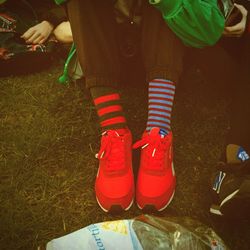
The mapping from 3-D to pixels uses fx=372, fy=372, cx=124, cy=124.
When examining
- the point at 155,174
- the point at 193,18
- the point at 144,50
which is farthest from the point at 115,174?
the point at 193,18

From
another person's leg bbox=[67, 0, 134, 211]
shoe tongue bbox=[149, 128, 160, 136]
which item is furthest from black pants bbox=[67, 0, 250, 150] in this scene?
shoe tongue bbox=[149, 128, 160, 136]

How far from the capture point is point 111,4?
1372 millimetres

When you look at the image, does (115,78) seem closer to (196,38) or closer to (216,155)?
(196,38)

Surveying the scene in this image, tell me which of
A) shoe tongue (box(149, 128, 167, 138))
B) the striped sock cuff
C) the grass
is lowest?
the grass

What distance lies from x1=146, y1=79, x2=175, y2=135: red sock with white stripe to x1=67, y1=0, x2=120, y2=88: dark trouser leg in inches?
6.2

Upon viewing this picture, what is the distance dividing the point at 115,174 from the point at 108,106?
0.83 feet

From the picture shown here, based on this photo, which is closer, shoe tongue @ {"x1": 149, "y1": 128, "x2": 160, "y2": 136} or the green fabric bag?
the green fabric bag

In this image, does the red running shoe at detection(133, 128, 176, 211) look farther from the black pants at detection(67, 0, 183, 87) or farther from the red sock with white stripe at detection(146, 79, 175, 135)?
the black pants at detection(67, 0, 183, 87)

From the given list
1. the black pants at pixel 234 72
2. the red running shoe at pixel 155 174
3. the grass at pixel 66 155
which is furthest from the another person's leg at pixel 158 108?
the black pants at pixel 234 72

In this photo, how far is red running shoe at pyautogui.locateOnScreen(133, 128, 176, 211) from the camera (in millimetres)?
1330

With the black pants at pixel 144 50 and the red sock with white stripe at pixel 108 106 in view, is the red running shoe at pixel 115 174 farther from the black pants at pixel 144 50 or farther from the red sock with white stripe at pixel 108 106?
the black pants at pixel 144 50

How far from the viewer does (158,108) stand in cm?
135

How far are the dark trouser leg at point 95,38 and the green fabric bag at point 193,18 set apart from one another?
26 centimetres

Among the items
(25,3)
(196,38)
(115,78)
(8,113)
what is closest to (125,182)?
(115,78)
